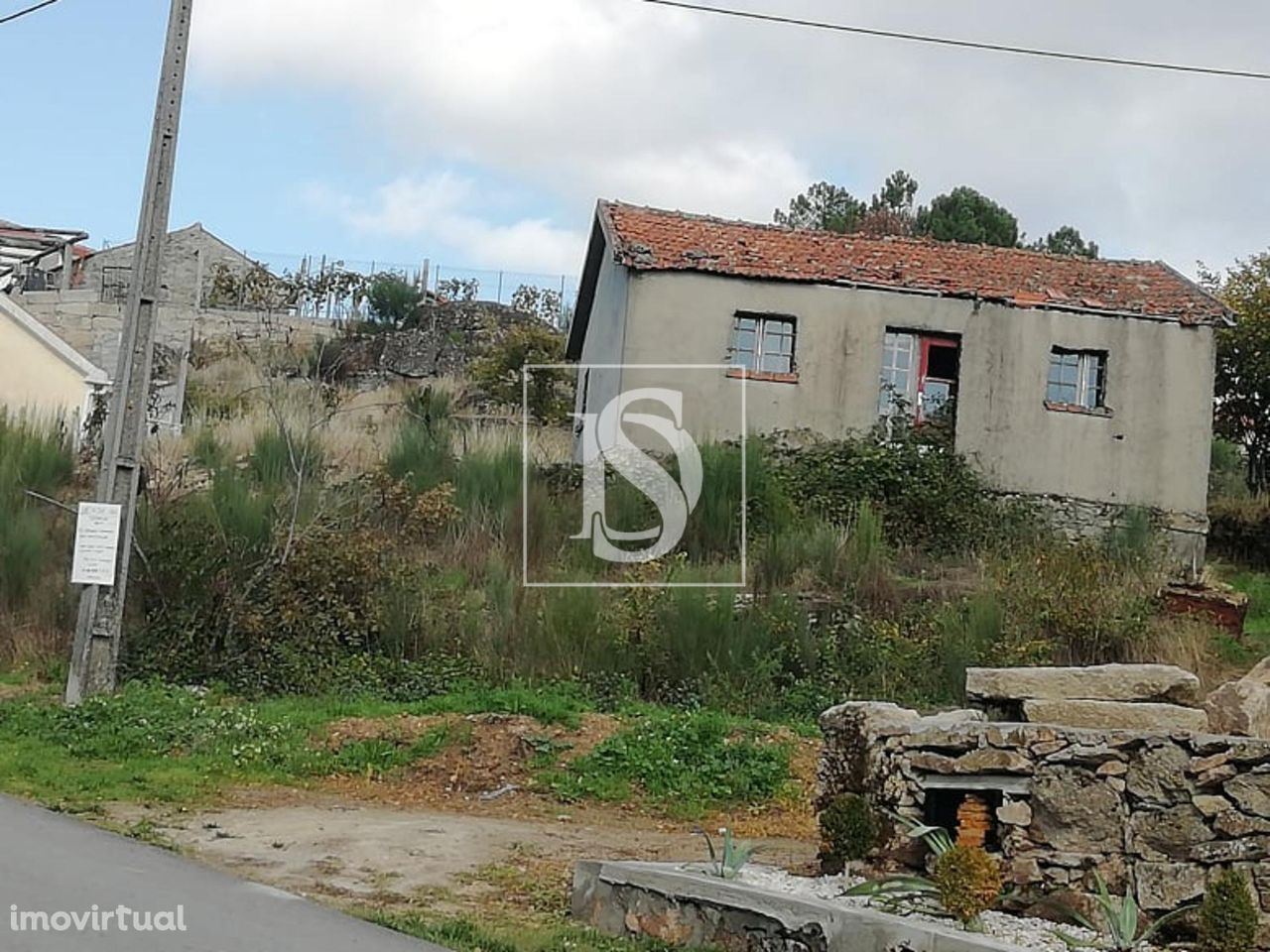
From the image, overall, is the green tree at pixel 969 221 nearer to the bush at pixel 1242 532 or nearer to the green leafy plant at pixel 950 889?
the bush at pixel 1242 532

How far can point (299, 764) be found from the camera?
13047mm

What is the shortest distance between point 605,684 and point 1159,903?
8627 mm

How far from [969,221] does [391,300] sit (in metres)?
17.8

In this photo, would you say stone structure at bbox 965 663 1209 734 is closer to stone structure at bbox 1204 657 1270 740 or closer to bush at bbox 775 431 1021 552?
stone structure at bbox 1204 657 1270 740

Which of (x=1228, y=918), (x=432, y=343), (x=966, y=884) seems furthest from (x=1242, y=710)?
(x=432, y=343)

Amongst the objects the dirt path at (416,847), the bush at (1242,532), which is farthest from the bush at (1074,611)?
the bush at (1242,532)

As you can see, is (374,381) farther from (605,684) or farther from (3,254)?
(605,684)

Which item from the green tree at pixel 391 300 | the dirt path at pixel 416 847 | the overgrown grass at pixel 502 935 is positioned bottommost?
the dirt path at pixel 416 847

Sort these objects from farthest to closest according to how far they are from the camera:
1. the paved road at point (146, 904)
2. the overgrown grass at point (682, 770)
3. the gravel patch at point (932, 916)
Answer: the overgrown grass at point (682, 770)
the gravel patch at point (932, 916)
the paved road at point (146, 904)

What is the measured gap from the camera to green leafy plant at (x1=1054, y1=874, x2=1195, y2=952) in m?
7.16

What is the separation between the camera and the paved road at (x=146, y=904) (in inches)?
264

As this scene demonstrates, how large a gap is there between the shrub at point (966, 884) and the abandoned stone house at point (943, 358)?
16518mm

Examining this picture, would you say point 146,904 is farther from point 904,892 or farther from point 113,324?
point 113,324

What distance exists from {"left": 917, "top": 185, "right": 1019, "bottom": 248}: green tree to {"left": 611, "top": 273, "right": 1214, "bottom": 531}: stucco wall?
19940 millimetres
